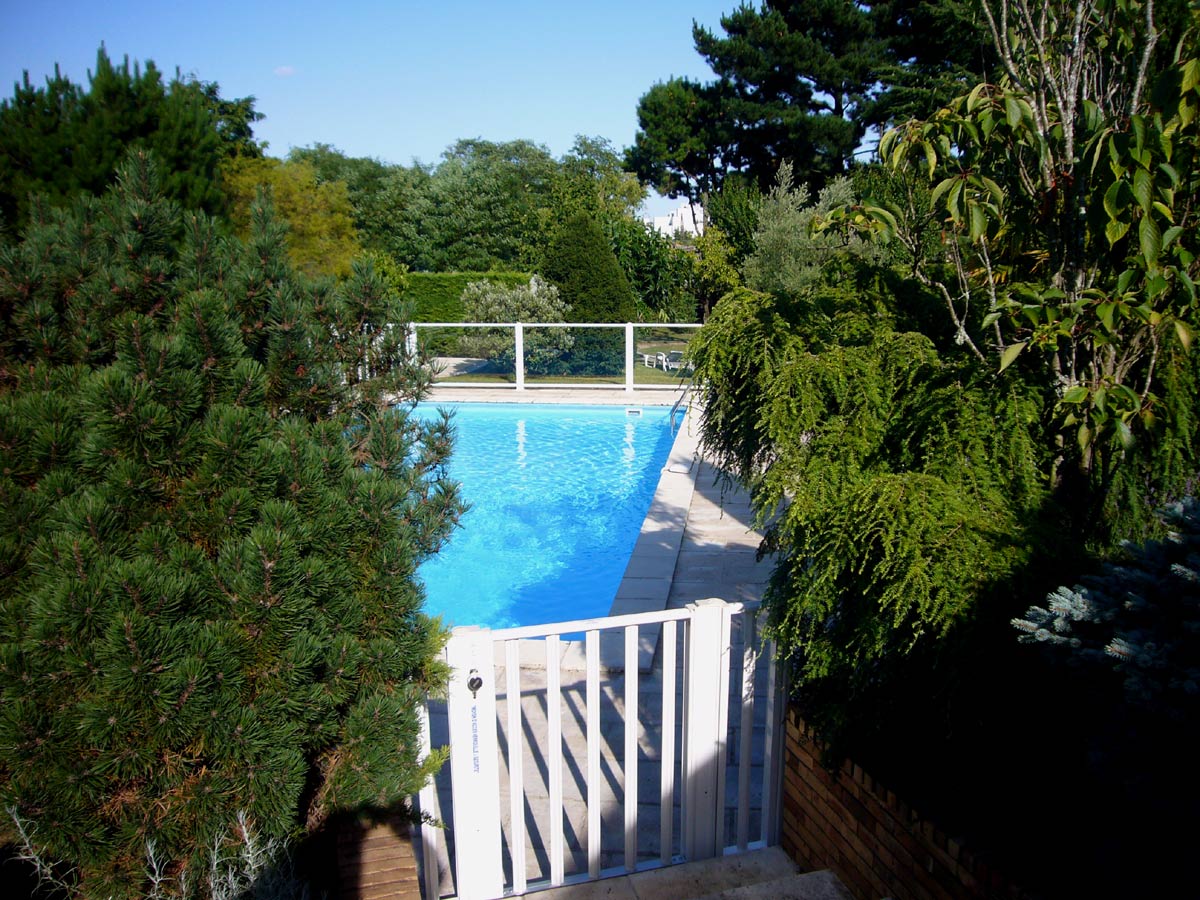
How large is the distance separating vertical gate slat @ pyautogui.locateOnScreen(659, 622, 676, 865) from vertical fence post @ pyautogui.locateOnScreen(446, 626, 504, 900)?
1.84ft

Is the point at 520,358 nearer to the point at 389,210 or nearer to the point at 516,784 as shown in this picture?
the point at 516,784

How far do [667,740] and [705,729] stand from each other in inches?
5.6

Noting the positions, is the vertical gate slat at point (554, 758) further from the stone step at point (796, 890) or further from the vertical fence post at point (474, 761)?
the stone step at point (796, 890)

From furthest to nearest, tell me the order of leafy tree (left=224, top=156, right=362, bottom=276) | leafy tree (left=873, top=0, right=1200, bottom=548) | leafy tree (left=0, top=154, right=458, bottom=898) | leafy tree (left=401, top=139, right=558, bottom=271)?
leafy tree (left=401, top=139, right=558, bottom=271) < leafy tree (left=224, top=156, right=362, bottom=276) < leafy tree (left=873, top=0, right=1200, bottom=548) < leafy tree (left=0, top=154, right=458, bottom=898)

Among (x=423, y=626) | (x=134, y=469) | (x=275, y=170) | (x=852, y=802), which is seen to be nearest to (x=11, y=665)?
(x=134, y=469)

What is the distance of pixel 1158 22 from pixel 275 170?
17.3 meters

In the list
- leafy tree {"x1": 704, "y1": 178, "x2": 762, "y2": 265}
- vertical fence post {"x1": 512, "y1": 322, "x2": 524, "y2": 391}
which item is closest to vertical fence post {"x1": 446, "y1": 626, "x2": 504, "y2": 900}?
vertical fence post {"x1": 512, "y1": 322, "x2": 524, "y2": 391}

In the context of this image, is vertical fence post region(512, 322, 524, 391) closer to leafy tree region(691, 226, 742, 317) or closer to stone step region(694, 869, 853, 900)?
leafy tree region(691, 226, 742, 317)

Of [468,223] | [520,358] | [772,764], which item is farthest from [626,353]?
[468,223]

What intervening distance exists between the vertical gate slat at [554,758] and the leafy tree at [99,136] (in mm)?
4413

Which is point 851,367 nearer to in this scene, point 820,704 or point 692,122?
point 820,704

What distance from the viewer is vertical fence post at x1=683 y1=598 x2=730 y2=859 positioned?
274 cm

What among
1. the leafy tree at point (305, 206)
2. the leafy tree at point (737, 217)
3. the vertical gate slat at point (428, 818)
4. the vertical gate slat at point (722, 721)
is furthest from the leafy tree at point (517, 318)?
the vertical gate slat at point (428, 818)

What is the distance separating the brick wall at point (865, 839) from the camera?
206 cm
